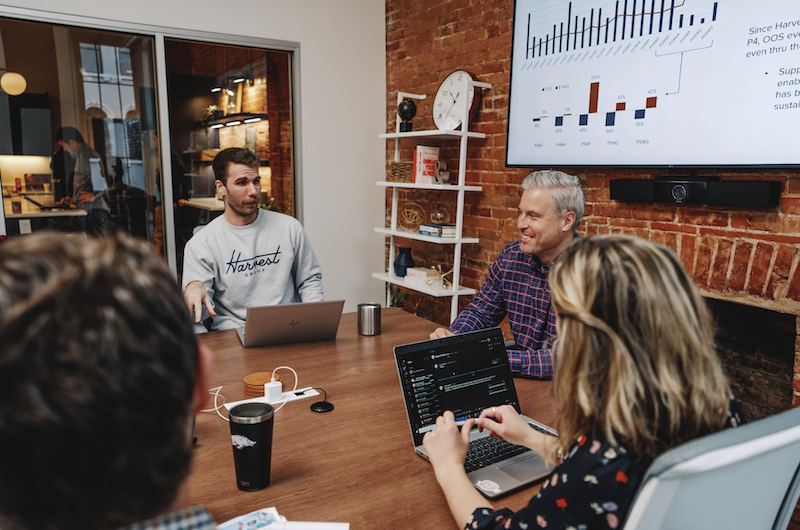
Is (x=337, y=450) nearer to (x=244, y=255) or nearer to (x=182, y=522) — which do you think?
(x=182, y=522)

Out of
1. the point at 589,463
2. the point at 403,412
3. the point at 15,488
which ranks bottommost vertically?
the point at 403,412

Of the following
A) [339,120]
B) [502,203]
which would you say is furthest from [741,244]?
[339,120]

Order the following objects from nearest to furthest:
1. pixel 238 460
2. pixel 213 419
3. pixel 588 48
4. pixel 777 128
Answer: pixel 238 460
pixel 213 419
pixel 777 128
pixel 588 48

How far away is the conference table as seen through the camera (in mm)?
1044

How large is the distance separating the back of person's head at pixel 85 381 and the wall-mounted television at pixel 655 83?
2.32 meters

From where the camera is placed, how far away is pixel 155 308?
492mm

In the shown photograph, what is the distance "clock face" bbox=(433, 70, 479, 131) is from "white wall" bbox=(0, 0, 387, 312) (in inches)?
32.4

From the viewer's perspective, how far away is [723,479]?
0.78 meters

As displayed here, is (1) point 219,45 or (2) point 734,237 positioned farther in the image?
(1) point 219,45

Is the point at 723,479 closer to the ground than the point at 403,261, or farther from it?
farther from it

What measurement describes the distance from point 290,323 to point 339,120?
8.74 feet

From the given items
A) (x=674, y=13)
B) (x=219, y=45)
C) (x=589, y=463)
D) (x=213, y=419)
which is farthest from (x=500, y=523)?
(x=219, y=45)

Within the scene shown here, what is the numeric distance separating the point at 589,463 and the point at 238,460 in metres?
0.65

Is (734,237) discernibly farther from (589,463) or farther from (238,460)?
(238,460)
